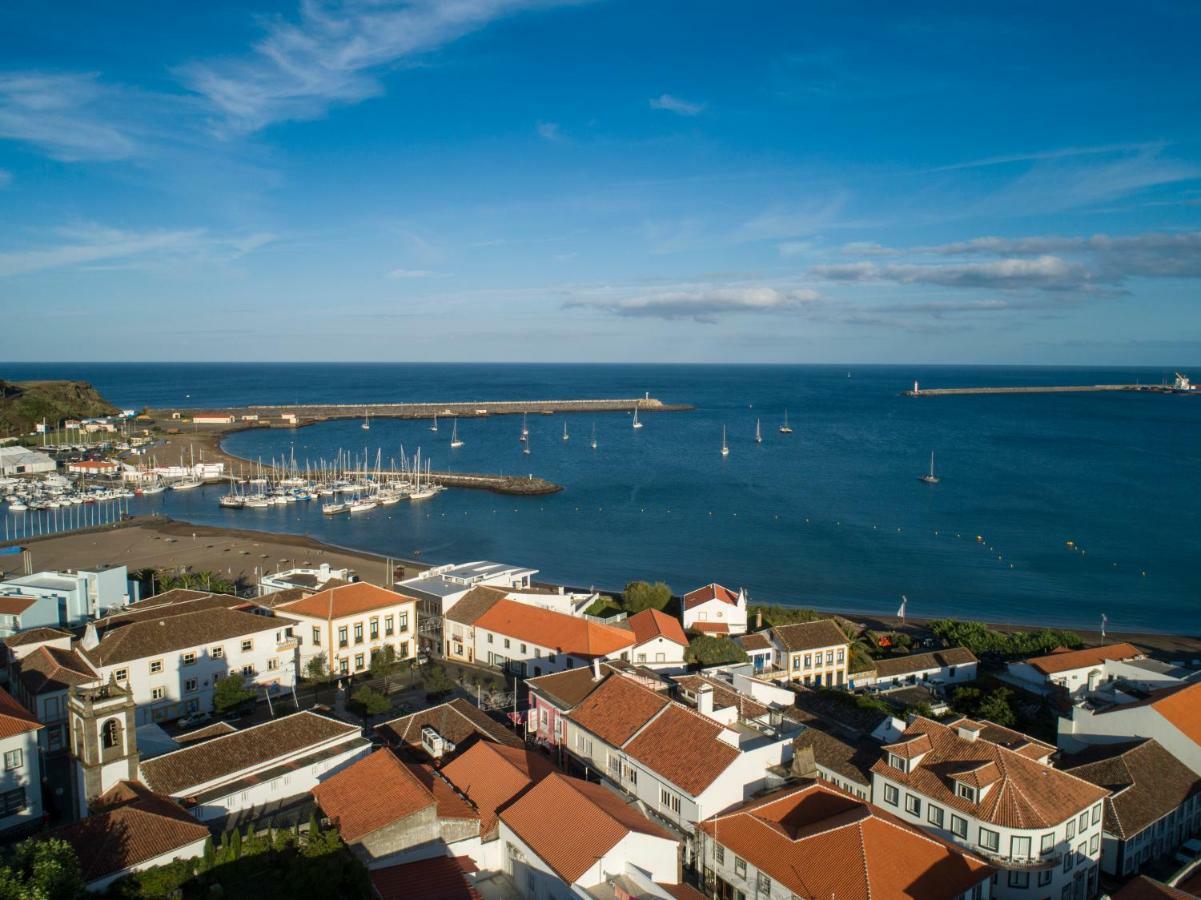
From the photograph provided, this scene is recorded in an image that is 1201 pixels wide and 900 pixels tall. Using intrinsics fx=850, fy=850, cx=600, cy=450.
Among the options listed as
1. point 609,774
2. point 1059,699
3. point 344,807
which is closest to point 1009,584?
point 1059,699

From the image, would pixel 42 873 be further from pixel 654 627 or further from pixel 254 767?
pixel 654 627

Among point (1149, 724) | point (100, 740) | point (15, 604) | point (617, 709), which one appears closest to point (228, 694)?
point (100, 740)

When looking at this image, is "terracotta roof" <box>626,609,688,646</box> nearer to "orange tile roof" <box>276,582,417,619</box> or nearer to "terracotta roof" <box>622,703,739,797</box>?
"orange tile roof" <box>276,582,417,619</box>

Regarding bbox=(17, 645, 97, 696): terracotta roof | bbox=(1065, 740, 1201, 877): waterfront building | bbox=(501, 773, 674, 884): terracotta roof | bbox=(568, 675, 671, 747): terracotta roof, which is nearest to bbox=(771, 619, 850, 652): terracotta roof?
bbox=(1065, 740, 1201, 877): waterfront building

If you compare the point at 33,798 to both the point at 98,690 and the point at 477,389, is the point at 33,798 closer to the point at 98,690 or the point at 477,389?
the point at 98,690

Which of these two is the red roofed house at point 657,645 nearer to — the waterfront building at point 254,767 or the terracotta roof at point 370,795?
the waterfront building at point 254,767

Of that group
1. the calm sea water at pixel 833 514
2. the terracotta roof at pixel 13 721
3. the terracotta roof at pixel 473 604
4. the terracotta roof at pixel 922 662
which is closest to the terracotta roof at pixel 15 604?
the terracotta roof at pixel 13 721
